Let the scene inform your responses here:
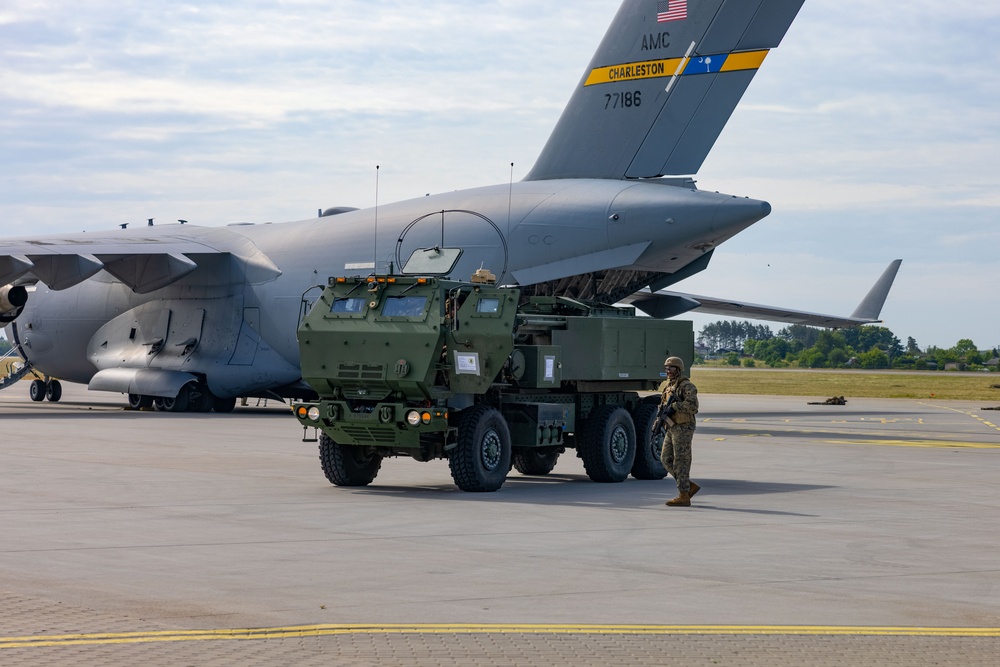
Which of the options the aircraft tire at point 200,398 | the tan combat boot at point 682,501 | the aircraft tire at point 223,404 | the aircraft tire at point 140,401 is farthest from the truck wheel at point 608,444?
the aircraft tire at point 140,401

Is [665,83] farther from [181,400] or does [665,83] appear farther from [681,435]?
[181,400]

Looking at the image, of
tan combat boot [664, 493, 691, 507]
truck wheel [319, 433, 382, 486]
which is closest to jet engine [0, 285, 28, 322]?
truck wheel [319, 433, 382, 486]

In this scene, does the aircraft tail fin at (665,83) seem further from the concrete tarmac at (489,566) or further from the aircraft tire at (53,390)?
the aircraft tire at (53,390)

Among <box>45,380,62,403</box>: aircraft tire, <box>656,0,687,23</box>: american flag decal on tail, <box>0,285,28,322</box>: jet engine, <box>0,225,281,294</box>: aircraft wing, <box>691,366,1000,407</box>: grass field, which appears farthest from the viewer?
<box>691,366,1000,407</box>: grass field

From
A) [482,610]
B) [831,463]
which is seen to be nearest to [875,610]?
[482,610]

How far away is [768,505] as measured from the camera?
561 inches

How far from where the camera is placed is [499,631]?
24.0ft

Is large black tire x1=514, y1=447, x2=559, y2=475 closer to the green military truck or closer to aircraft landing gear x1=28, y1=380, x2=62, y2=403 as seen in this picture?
the green military truck

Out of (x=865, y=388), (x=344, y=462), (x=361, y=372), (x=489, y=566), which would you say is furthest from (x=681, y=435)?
(x=865, y=388)

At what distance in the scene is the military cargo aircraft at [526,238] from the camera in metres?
26.2

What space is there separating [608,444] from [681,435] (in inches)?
107

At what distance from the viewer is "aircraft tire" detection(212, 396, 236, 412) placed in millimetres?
34625

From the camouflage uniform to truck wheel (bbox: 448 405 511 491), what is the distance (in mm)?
2050

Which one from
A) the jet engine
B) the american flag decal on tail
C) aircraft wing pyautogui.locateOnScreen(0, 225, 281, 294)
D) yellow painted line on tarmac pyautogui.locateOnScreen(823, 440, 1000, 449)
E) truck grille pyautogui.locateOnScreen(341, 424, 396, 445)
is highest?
the american flag decal on tail
